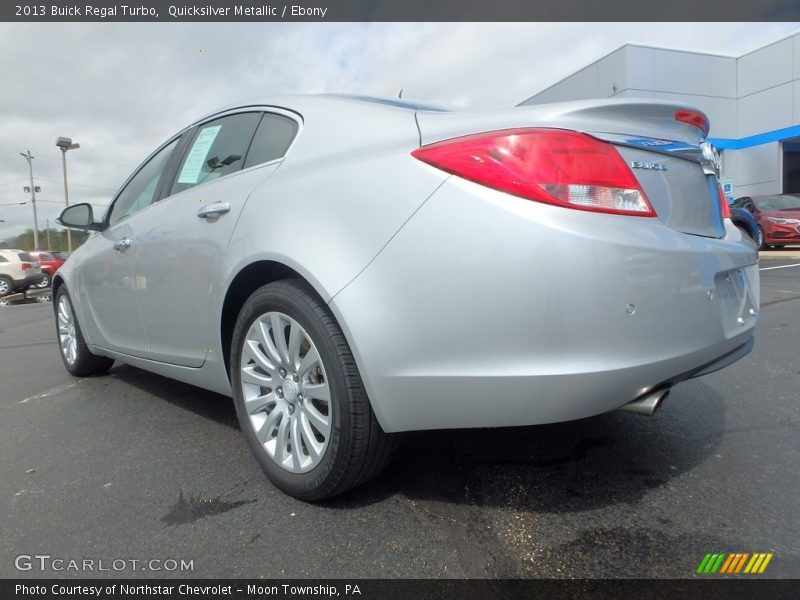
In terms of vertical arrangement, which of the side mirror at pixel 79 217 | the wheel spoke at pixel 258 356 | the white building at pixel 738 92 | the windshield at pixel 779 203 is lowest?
the wheel spoke at pixel 258 356

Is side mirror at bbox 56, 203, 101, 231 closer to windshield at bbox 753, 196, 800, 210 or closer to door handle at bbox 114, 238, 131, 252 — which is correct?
door handle at bbox 114, 238, 131, 252

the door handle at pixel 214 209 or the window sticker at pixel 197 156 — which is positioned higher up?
the window sticker at pixel 197 156

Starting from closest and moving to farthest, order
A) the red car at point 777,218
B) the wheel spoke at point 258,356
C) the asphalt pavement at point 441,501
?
the asphalt pavement at point 441,501 < the wheel spoke at point 258,356 < the red car at point 777,218

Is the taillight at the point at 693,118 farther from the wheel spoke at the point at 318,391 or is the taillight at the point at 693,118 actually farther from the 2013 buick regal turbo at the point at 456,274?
the wheel spoke at the point at 318,391

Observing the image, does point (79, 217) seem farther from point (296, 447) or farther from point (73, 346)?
point (296, 447)

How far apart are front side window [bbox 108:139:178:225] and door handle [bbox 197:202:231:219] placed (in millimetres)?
873

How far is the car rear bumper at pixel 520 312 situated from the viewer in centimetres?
157

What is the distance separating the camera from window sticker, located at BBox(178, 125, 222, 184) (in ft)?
9.33

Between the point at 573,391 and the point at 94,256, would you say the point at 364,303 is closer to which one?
the point at 573,391

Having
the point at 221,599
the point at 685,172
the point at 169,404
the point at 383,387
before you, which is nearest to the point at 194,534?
the point at 221,599

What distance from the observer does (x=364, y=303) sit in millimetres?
1780

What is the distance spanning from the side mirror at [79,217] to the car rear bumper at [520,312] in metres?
2.80

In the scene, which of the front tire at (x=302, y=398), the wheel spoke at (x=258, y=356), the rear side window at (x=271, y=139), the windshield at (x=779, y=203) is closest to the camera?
the front tire at (x=302, y=398)

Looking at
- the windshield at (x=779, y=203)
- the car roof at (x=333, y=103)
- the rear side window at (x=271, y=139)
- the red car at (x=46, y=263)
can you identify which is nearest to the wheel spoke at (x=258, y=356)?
the rear side window at (x=271, y=139)
